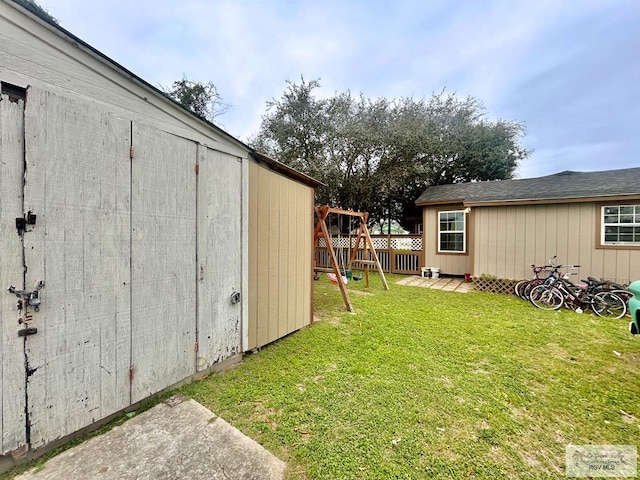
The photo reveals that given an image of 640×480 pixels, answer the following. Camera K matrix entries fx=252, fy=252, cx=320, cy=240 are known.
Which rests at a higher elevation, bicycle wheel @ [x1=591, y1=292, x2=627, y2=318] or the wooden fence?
the wooden fence

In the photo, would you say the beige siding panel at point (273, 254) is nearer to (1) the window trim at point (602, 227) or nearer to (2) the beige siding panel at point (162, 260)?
(2) the beige siding panel at point (162, 260)

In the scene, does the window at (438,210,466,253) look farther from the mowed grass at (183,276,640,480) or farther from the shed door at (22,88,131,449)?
the shed door at (22,88,131,449)

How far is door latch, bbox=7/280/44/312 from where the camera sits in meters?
1.44

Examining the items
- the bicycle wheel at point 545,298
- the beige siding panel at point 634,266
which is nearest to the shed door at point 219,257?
the bicycle wheel at point 545,298

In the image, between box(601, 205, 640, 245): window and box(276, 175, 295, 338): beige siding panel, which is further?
box(601, 205, 640, 245): window

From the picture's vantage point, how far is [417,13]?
7910 millimetres

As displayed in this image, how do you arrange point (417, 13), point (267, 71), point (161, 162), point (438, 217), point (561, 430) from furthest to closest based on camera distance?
1. point (267, 71)
2. point (438, 217)
3. point (417, 13)
4. point (161, 162)
5. point (561, 430)

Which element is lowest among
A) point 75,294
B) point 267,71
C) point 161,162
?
point 75,294

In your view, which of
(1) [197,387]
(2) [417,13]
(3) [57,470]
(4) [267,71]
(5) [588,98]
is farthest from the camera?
(5) [588,98]

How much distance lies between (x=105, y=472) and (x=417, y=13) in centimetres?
1145

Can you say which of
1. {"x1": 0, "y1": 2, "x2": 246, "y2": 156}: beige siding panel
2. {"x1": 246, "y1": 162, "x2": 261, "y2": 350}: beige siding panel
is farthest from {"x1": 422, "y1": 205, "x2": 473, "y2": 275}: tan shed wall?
{"x1": 0, "y1": 2, "x2": 246, "y2": 156}: beige siding panel

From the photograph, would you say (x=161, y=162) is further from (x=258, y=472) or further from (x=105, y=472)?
(x=258, y=472)

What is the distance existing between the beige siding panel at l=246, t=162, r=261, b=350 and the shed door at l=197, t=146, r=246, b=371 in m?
0.16

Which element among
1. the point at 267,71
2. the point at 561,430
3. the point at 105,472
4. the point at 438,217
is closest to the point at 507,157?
the point at 438,217
